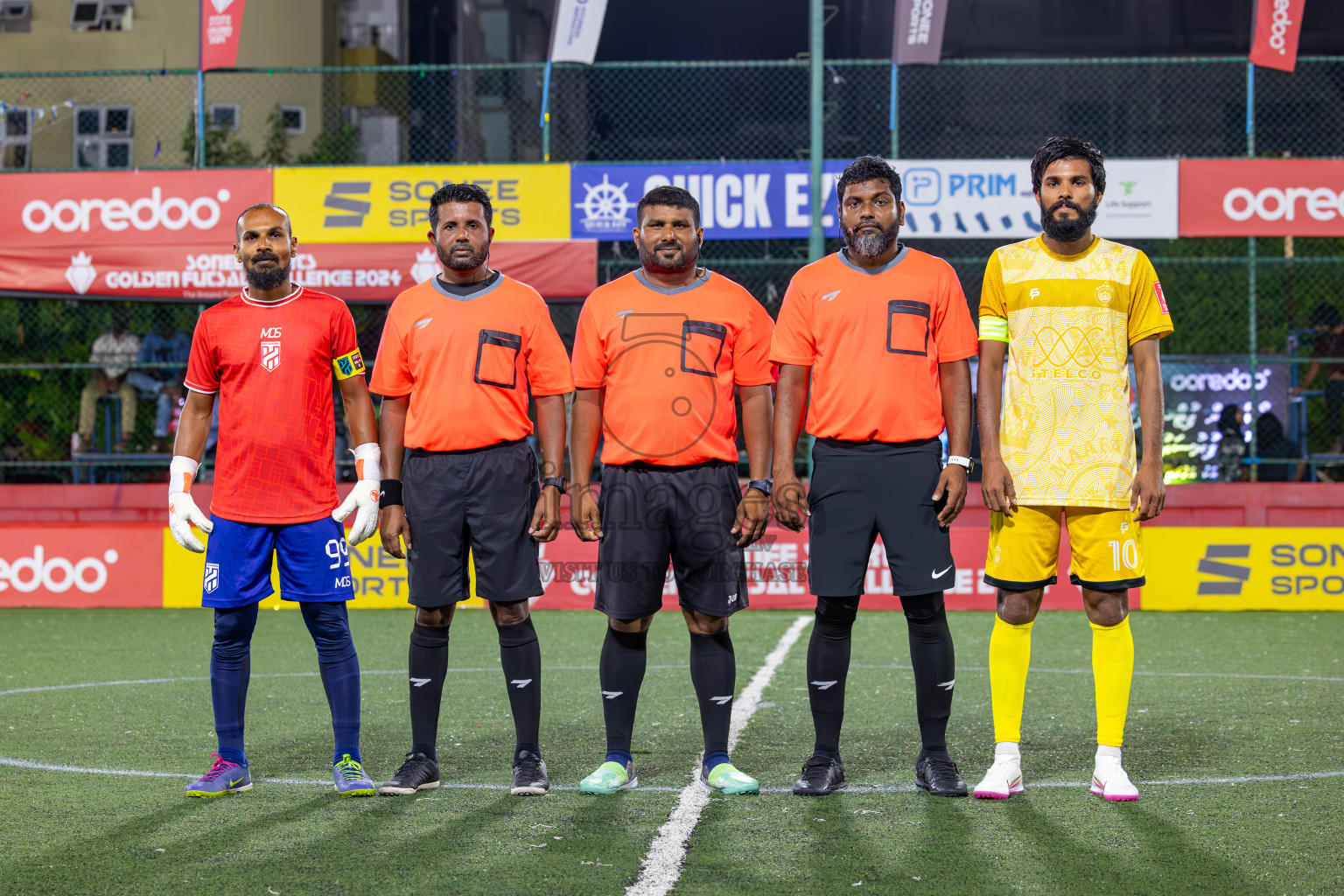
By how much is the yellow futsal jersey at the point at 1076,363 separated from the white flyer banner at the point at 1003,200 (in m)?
7.91

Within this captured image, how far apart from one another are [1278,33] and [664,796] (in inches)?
444

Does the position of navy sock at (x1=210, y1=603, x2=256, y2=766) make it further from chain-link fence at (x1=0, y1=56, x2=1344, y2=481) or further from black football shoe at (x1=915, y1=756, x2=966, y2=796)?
chain-link fence at (x1=0, y1=56, x2=1344, y2=481)

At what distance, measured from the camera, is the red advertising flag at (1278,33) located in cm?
1288

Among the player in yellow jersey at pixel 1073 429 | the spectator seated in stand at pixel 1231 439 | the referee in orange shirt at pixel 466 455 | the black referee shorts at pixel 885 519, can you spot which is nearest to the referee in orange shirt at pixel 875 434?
the black referee shorts at pixel 885 519

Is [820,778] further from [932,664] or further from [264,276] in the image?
[264,276]

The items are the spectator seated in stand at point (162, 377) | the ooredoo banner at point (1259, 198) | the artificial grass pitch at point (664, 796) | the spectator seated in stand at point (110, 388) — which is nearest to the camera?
the artificial grass pitch at point (664, 796)

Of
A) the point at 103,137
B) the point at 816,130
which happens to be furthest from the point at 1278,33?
the point at 103,137

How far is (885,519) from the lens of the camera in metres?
4.64

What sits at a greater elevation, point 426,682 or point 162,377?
point 162,377

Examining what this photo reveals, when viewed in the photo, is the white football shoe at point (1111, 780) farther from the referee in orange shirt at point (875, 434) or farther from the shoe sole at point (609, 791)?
the shoe sole at point (609, 791)

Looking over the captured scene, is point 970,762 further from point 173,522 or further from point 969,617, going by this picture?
point 969,617

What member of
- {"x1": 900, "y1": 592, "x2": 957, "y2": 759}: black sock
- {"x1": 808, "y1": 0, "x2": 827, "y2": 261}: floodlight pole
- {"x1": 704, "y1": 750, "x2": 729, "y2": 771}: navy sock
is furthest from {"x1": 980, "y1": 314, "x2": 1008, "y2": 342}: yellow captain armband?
{"x1": 808, "y1": 0, "x2": 827, "y2": 261}: floodlight pole

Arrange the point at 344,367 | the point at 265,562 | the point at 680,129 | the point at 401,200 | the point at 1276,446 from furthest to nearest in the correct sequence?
1. the point at 680,129
2. the point at 1276,446
3. the point at 401,200
4. the point at 344,367
5. the point at 265,562

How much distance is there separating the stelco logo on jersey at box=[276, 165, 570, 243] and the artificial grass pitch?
5.57 metres
